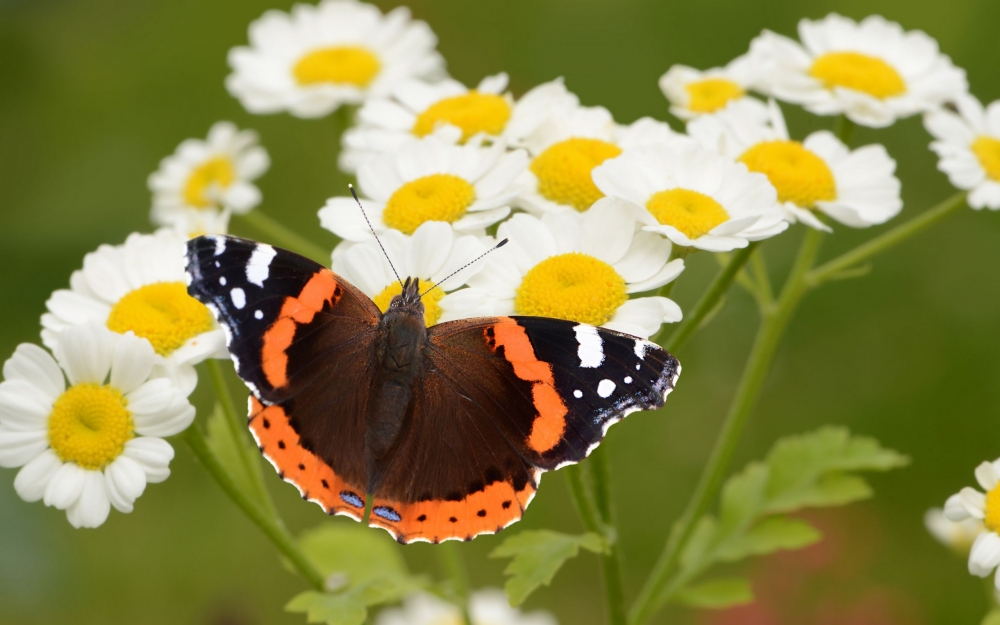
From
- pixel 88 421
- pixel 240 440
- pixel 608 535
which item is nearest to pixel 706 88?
pixel 608 535

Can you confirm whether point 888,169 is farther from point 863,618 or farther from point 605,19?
point 605,19

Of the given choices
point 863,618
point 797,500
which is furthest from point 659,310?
point 863,618

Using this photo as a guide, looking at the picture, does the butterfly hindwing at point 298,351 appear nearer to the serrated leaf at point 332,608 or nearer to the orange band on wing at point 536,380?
the serrated leaf at point 332,608

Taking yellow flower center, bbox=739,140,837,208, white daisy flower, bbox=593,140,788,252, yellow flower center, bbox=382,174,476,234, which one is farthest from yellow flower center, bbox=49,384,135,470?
yellow flower center, bbox=739,140,837,208

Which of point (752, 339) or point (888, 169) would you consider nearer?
point (888, 169)

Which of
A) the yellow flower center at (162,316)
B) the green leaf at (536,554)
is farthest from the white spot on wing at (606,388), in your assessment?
the yellow flower center at (162,316)

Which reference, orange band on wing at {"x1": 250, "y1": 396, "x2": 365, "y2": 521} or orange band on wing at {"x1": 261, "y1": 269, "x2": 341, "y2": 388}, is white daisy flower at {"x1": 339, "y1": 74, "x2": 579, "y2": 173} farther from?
orange band on wing at {"x1": 250, "y1": 396, "x2": 365, "y2": 521}
